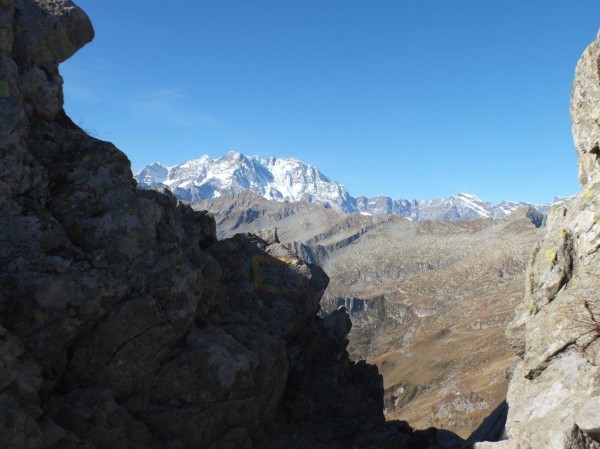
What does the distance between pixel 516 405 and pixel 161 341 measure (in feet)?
51.7

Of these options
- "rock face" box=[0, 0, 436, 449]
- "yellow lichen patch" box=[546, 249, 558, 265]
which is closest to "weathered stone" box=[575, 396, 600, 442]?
"yellow lichen patch" box=[546, 249, 558, 265]

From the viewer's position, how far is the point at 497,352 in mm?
149750

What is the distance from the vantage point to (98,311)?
18828 millimetres

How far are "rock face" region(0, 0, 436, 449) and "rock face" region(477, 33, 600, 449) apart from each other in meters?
10.00

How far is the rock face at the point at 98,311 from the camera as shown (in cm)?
1764

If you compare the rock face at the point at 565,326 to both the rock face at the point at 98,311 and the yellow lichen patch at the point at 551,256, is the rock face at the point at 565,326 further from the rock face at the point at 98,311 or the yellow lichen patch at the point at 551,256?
the rock face at the point at 98,311

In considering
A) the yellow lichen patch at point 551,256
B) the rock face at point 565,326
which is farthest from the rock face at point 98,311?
the yellow lichen patch at point 551,256

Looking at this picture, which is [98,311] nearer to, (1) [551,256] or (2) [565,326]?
(2) [565,326]

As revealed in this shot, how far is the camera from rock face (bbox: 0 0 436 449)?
17641mm

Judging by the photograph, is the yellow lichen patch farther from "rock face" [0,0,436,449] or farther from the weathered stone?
"rock face" [0,0,436,449]

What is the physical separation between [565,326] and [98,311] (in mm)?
18606

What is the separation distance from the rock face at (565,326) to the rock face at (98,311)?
10000mm

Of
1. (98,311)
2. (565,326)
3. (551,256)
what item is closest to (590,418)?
(565,326)

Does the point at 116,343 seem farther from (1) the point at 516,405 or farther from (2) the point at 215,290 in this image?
(1) the point at 516,405
